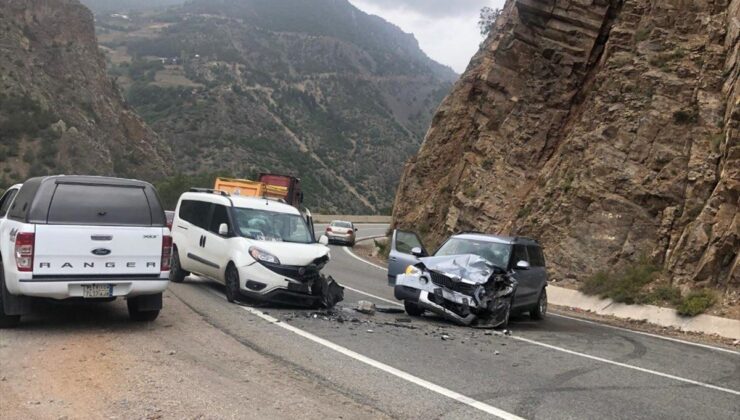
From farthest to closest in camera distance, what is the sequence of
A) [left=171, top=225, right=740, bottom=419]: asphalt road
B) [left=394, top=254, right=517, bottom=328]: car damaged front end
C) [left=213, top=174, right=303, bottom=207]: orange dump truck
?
[left=213, top=174, right=303, bottom=207]: orange dump truck → [left=394, top=254, right=517, bottom=328]: car damaged front end → [left=171, top=225, right=740, bottom=419]: asphalt road

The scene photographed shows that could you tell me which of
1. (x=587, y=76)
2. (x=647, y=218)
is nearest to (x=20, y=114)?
(x=587, y=76)

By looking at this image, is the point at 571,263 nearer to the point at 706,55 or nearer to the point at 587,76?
the point at 706,55

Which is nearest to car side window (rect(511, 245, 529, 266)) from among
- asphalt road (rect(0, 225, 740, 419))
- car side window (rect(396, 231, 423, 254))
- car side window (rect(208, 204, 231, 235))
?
asphalt road (rect(0, 225, 740, 419))

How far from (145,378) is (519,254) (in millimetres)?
8138

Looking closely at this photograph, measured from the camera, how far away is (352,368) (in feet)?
23.9

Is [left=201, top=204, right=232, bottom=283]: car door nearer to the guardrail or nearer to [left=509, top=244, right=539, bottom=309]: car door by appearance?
[left=509, top=244, right=539, bottom=309]: car door

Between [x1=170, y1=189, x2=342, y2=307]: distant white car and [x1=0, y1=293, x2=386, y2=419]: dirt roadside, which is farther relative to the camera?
[x1=170, y1=189, x2=342, y2=307]: distant white car

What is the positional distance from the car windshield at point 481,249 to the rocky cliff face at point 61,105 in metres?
43.2

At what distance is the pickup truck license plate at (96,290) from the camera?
8.34m

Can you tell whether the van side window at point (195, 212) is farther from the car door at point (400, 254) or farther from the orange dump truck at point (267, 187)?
the orange dump truck at point (267, 187)

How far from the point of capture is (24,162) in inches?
1955

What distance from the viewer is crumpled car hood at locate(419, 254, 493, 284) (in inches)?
438

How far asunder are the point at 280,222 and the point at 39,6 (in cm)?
6270

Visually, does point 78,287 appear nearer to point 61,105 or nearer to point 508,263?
point 508,263
